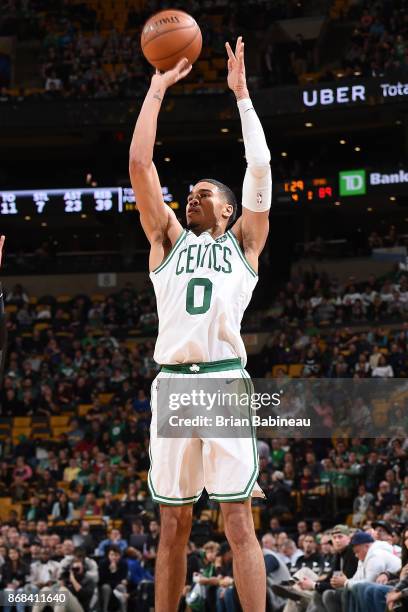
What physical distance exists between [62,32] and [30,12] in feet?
4.89

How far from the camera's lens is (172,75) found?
5.68 metres

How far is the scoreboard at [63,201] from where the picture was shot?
71.7 feet

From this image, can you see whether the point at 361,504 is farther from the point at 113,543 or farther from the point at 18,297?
the point at 18,297

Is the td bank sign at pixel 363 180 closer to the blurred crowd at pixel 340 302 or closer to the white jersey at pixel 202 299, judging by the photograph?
Answer: the blurred crowd at pixel 340 302

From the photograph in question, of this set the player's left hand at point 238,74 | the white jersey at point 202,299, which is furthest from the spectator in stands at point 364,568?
the player's left hand at point 238,74

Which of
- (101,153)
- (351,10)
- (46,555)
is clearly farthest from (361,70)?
(46,555)

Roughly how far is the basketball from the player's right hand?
0.25ft

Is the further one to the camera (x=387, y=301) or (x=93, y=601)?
(x=387, y=301)

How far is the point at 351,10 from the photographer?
2481cm

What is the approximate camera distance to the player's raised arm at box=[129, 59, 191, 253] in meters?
5.45

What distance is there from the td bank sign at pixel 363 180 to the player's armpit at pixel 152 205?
52.1 ft

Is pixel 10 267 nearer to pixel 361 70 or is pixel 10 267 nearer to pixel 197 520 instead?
pixel 361 70

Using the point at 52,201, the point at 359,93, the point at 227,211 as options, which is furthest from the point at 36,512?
the point at 227,211

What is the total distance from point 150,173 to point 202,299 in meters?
0.70
